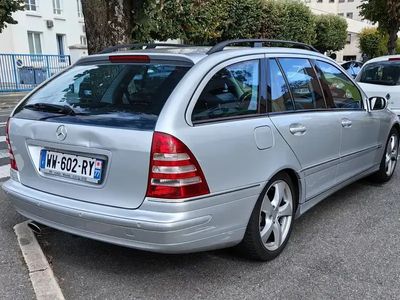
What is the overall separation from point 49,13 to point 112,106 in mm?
29799

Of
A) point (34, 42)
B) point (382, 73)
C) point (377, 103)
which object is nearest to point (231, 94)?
point (377, 103)

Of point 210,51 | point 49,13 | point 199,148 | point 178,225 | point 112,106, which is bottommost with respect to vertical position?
point 178,225

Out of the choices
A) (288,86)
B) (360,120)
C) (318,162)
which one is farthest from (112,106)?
(360,120)

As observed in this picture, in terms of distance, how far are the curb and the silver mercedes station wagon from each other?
34cm

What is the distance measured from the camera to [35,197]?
322 centimetres

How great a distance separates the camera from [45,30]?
29.8 meters

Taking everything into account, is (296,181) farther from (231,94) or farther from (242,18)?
(242,18)

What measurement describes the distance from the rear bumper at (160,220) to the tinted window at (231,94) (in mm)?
542

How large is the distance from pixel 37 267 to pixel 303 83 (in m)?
2.57

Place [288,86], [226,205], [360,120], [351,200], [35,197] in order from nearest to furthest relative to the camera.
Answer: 1. [226,205]
2. [35,197]
3. [288,86]
4. [360,120]
5. [351,200]

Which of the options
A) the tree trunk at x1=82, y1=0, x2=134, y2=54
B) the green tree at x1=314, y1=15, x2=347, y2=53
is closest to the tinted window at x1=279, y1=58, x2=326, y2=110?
the tree trunk at x1=82, y1=0, x2=134, y2=54

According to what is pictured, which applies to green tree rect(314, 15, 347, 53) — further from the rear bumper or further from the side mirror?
the rear bumper

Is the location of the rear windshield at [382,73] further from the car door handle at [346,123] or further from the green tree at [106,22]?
the green tree at [106,22]

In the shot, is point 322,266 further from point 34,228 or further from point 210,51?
point 34,228
